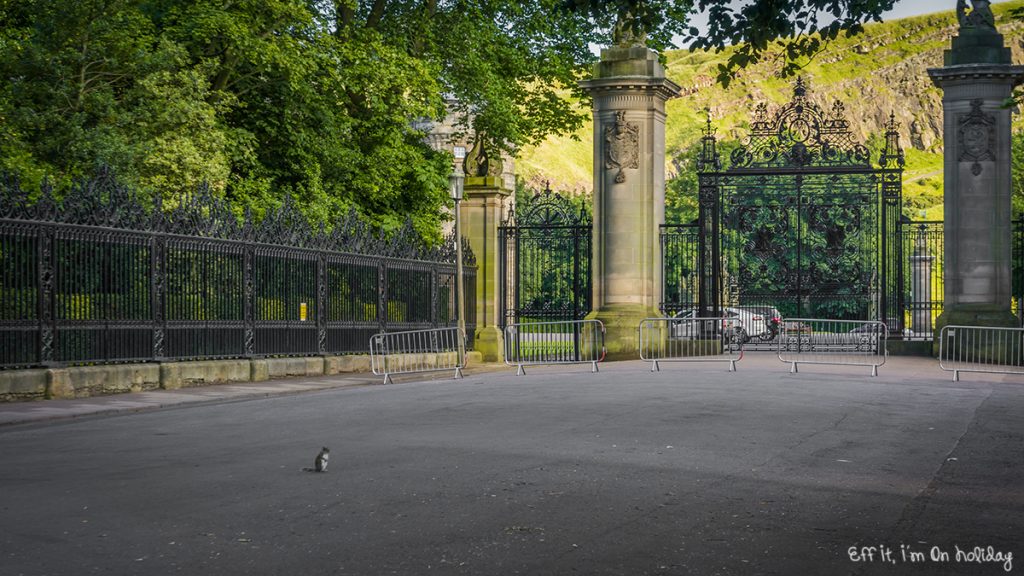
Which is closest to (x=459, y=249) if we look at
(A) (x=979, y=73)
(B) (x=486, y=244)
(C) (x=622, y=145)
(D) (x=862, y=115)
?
(B) (x=486, y=244)

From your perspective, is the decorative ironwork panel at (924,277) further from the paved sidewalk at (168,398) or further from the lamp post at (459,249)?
the paved sidewalk at (168,398)

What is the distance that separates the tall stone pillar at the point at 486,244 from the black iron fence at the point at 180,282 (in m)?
3.11

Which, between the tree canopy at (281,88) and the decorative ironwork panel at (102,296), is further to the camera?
the tree canopy at (281,88)

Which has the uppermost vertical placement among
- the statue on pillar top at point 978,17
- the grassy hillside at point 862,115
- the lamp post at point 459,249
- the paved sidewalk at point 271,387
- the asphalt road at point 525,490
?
the grassy hillside at point 862,115

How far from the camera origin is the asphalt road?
6387 millimetres

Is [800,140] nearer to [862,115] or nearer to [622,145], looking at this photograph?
[622,145]

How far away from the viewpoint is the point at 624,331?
26266 mm

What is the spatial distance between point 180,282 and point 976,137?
1647cm

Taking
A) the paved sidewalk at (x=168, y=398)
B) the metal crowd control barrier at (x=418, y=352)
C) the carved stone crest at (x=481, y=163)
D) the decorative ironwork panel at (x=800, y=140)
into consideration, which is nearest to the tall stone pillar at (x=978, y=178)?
the decorative ironwork panel at (x=800, y=140)

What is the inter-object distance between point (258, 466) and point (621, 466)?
283 cm

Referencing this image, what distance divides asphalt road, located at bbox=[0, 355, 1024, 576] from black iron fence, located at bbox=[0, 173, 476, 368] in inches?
113

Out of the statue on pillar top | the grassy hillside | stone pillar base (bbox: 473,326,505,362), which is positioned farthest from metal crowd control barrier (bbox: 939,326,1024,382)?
the grassy hillside

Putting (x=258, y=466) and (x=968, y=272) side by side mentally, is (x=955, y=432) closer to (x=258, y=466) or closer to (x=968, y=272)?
(x=258, y=466)

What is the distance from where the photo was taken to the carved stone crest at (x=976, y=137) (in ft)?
84.8
